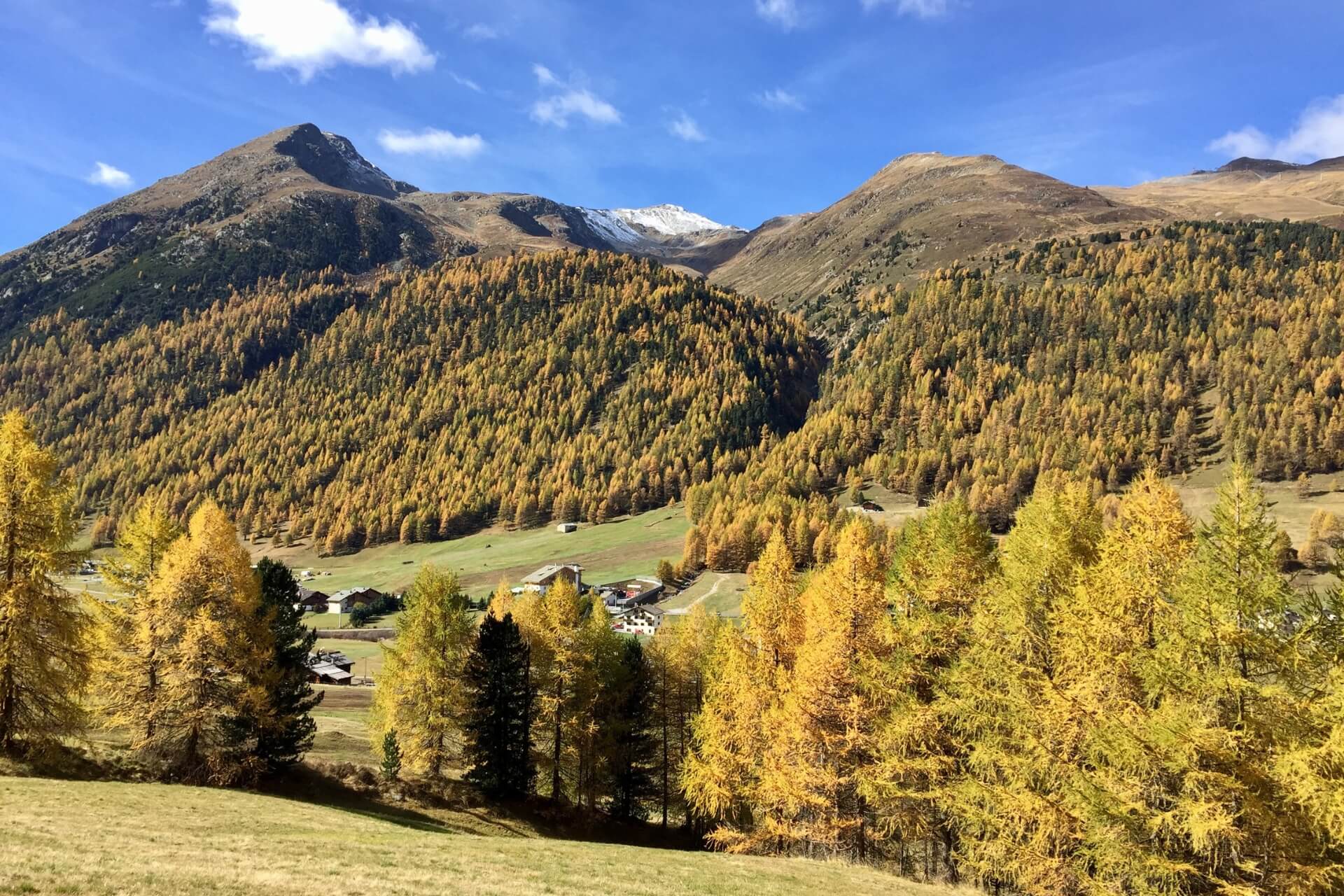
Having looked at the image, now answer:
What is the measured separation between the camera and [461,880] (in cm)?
1938

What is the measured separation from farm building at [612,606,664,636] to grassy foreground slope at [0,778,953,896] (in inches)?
3757

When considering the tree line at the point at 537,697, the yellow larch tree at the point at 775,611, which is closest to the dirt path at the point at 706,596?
A: the tree line at the point at 537,697

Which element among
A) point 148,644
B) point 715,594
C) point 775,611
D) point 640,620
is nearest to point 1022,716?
point 775,611

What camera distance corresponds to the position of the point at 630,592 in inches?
5965

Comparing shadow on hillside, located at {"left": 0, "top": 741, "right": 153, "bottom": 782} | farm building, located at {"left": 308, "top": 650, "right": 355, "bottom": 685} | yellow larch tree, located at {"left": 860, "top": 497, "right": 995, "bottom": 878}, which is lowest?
farm building, located at {"left": 308, "top": 650, "right": 355, "bottom": 685}

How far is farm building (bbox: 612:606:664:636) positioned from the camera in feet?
411

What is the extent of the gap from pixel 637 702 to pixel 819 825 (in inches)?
809

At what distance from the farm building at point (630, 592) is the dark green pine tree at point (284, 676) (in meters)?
101

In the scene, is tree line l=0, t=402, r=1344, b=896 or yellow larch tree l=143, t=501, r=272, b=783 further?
yellow larch tree l=143, t=501, r=272, b=783

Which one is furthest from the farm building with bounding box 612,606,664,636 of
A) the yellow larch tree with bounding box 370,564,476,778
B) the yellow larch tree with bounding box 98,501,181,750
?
the yellow larch tree with bounding box 98,501,181,750

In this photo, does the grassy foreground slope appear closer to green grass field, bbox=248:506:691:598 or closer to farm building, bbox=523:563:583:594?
farm building, bbox=523:563:583:594

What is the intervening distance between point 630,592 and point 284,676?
385 feet

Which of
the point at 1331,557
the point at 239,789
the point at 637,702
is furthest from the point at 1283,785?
the point at 1331,557

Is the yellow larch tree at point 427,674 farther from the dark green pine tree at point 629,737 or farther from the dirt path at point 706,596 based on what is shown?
the dirt path at point 706,596
